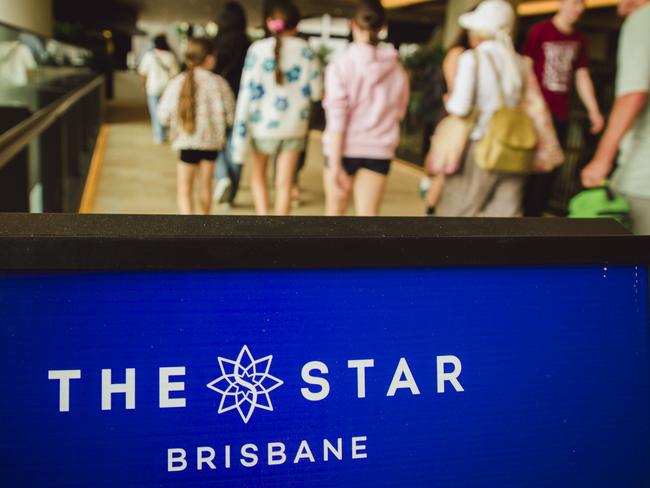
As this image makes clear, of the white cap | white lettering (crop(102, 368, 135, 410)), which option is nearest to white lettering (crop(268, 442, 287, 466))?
white lettering (crop(102, 368, 135, 410))

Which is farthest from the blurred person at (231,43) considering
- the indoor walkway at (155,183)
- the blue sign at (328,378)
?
the blue sign at (328,378)

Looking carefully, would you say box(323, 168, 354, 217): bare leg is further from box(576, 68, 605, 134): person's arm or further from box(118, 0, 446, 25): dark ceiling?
box(118, 0, 446, 25): dark ceiling

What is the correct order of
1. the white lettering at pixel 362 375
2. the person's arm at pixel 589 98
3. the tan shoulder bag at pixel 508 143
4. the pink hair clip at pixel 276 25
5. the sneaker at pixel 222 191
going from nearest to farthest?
the white lettering at pixel 362 375 < the tan shoulder bag at pixel 508 143 < the pink hair clip at pixel 276 25 < the person's arm at pixel 589 98 < the sneaker at pixel 222 191

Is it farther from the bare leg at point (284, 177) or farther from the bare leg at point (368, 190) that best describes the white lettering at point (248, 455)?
the bare leg at point (284, 177)

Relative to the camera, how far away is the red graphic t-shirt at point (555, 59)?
16.1 feet

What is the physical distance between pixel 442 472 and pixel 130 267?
62cm

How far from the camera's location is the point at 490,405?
1353 mm

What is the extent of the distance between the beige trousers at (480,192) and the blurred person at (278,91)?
1.43 metres

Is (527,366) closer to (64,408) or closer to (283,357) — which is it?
(283,357)

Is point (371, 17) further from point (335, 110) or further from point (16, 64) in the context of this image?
point (16, 64)

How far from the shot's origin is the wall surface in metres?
12.3

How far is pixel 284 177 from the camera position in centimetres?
529

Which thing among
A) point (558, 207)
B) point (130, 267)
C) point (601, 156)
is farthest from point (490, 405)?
A: point (558, 207)

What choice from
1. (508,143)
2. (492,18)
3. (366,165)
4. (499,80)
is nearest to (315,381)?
(508,143)
